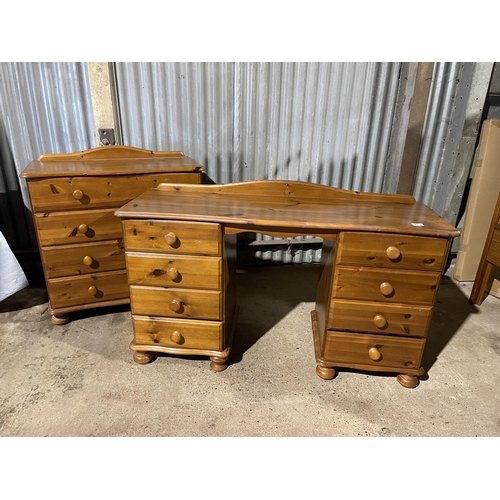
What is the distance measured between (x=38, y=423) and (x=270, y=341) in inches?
56.6

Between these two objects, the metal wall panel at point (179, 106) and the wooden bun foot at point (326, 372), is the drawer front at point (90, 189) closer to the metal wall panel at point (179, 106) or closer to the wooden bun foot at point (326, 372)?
the metal wall panel at point (179, 106)

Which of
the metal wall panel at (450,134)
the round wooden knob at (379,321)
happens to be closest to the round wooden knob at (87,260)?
the round wooden knob at (379,321)

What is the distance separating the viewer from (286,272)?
3639 millimetres

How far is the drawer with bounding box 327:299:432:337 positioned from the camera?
6.59 feet

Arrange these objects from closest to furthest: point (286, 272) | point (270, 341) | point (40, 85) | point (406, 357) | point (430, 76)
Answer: point (406, 357) → point (270, 341) → point (40, 85) → point (430, 76) → point (286, 272)

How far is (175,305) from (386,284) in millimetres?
1184

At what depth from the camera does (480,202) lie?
130 inches

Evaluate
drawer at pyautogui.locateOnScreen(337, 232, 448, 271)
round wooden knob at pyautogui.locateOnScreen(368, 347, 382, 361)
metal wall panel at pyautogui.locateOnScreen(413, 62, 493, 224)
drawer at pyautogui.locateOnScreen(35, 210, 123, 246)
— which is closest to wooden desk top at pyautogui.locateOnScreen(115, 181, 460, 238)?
drawer at pyautogui.locateOnScreen(337, 232, 448, 271)

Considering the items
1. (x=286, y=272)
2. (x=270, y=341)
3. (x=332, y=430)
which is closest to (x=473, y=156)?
(x=286, y=272)

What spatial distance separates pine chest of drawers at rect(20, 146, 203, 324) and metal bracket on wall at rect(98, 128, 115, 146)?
0.29m

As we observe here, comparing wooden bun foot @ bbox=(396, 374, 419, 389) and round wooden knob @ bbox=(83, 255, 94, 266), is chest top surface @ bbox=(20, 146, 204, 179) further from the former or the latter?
wooden bun foot @ bbox=(396, 374, 419, 389)

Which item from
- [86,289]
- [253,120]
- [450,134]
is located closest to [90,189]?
[86,289]

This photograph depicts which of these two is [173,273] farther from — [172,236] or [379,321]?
[379,321]

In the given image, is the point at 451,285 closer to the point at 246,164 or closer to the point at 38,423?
the point at 246,164
